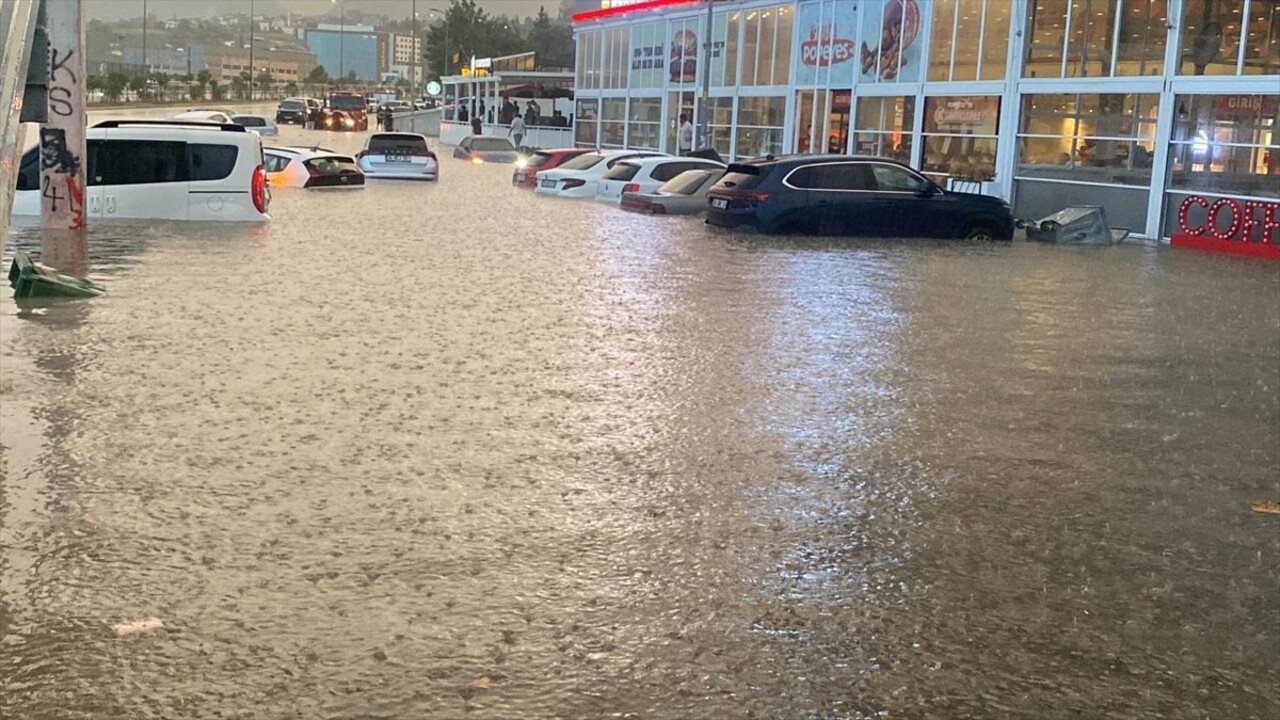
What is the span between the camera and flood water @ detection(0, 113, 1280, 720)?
4.72 metres

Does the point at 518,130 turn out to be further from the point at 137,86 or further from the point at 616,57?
the point at 137,86

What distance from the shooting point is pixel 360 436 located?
8008mm

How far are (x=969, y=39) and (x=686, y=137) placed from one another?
1385cm

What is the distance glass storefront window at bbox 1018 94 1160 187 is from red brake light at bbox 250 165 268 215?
1593cm

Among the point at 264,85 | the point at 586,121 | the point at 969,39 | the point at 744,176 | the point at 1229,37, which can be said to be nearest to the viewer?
the point at 744,176

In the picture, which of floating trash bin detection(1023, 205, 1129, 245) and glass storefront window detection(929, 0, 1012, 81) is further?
glass storefront window detection(929, 0, 1012, 81)

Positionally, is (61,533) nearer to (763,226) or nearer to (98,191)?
(98,191)

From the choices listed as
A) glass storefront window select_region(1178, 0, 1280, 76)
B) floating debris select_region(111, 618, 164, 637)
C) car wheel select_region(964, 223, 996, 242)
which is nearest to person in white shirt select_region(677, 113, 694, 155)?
glass storefront window select_region(1178, 0, 1280, 76)

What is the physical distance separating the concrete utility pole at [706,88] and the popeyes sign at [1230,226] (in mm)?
18030

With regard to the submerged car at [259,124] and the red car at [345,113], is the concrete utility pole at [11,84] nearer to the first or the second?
the submerged car at [259,124]

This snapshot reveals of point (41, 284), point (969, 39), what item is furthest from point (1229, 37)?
point (41, 284)

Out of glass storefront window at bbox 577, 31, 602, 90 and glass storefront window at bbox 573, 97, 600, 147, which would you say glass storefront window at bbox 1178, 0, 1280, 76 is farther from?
glass storefront window at bbox 573, 97, 600, 147

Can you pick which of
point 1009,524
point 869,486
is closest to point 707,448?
point 869,486

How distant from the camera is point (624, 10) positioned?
167 feet
